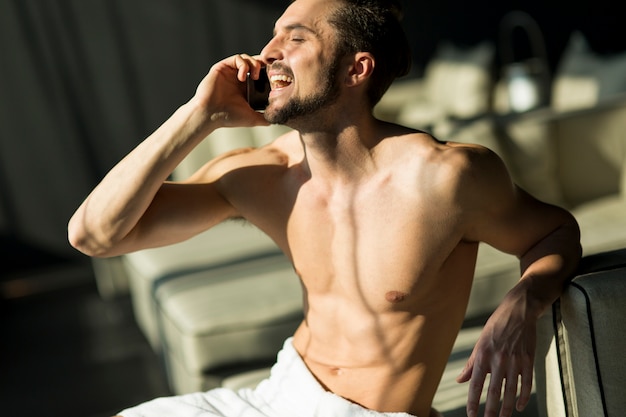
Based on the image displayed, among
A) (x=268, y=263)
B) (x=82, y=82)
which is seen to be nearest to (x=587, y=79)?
(x=268, y=263)

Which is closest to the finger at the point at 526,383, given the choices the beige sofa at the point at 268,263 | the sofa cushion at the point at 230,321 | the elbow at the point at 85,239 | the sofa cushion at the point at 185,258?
the elbow at the point at 85,239

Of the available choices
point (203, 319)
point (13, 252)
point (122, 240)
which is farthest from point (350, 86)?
point (13, 252)

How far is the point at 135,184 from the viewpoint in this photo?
1680 millimetres

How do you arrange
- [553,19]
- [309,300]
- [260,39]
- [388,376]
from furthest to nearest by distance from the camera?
[553,19], [260,39], [309,300], [388,376]

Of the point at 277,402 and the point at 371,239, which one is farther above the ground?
the point at 371,239

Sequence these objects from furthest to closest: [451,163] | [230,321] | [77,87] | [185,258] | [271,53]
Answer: [77,87] < [185,258] < [230,321] < [271,53] < [451,163]

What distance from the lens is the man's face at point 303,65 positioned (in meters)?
1.66

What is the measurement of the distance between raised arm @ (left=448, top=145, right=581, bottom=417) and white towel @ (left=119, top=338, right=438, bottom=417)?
0.35 m

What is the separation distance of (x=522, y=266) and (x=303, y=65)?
572mm

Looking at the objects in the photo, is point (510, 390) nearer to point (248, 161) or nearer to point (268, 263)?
point (248, 161)

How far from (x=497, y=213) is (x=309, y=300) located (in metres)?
0.47

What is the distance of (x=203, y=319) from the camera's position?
2678mm

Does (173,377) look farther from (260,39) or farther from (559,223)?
(260,39)

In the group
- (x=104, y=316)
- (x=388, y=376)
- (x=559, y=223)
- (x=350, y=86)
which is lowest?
(x=104, y=316)
